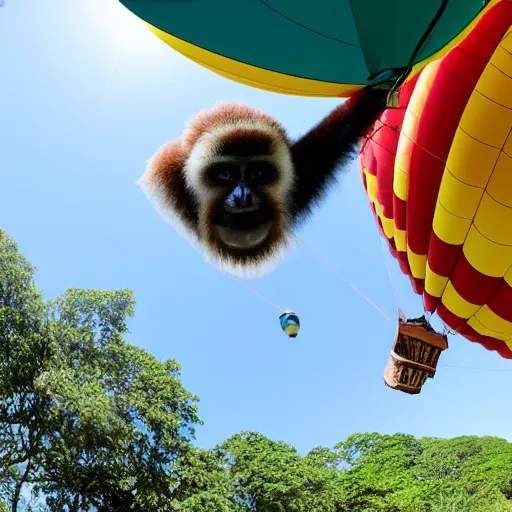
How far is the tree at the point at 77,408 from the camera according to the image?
8.29 m

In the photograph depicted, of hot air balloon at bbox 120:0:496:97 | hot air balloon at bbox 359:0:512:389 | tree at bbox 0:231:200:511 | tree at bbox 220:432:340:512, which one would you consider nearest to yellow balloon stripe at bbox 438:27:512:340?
hot air balloon at bbox 359:0:512:389

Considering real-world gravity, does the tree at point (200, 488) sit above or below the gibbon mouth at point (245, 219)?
below

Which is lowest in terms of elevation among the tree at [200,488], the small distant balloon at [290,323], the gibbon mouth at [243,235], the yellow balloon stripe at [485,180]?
the tree at [200,488]

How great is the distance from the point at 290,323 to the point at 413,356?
1.19 metres

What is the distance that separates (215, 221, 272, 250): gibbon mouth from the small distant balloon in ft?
7.09

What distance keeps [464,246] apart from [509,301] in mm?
505

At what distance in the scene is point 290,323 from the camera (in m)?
3.92

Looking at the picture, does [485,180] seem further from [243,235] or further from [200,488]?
[200,488]

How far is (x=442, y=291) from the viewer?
11.0 ft

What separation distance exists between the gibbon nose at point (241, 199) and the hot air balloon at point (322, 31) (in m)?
0.45

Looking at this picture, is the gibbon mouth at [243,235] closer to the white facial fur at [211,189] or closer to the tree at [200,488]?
the white facial fur at [211,189]

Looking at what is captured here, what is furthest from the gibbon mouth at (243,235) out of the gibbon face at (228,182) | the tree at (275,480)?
the tree at (275,480)

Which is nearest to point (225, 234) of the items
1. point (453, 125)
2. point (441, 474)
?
point (453, 125)

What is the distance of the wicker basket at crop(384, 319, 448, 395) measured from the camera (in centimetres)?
296
